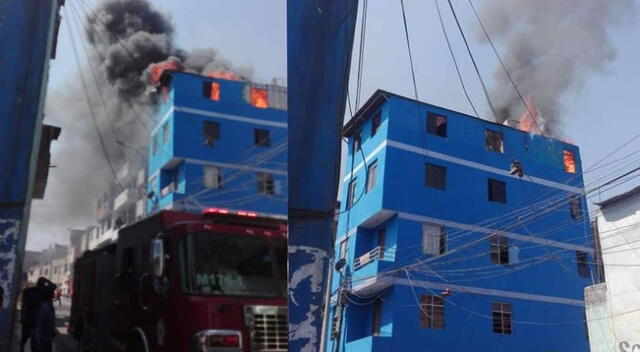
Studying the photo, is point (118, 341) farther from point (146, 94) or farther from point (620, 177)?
point (620, 177)

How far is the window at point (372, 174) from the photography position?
4.04m

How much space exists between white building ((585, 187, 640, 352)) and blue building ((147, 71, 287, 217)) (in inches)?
127

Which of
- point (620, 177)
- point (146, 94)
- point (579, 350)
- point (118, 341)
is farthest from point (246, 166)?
point (579, 350)

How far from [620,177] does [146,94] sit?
3.57 meters

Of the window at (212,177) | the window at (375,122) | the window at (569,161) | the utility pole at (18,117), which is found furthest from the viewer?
the window at (569,161)

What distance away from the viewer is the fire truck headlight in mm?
2598

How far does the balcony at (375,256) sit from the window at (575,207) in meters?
1.45

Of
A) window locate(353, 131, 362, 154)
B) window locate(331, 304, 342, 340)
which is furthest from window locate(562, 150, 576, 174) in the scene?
window locate(331, 304, 342, 340)

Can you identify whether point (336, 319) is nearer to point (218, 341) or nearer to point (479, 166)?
point (218, 341)

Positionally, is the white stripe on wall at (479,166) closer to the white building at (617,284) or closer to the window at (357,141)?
the window at (357,141)

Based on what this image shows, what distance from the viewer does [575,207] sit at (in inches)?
195

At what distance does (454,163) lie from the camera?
4.65 meters

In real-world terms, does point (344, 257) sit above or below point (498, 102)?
below

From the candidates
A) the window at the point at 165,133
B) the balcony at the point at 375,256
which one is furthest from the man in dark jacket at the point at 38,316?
the balcony at the point at 375,256
